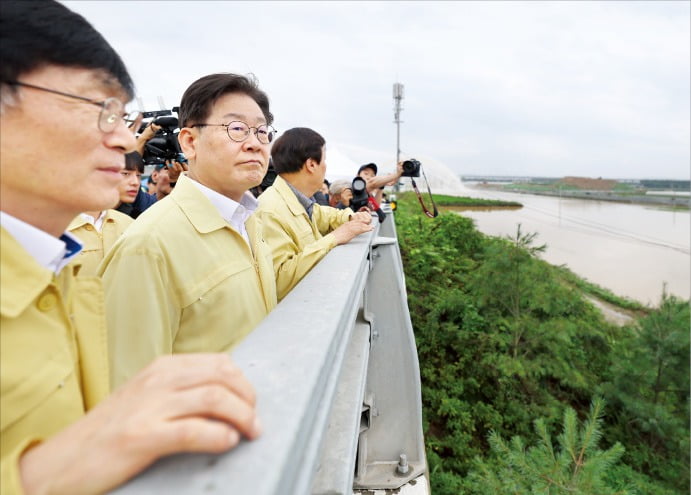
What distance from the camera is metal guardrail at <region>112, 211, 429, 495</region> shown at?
0.46 metres

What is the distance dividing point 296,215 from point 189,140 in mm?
822

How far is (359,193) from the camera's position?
402 centimetres

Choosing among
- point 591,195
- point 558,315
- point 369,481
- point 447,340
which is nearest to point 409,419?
point 369,481

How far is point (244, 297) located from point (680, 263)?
27.3m

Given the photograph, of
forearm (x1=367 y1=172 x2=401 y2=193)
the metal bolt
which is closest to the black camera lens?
forearm (x1=367 y1=172 x2=401 y2=193)

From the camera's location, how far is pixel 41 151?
0.74 m

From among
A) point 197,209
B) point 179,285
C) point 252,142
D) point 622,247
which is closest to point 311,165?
point 252,142

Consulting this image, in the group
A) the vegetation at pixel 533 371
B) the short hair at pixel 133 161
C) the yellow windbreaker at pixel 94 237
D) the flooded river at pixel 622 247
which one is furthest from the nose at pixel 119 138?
the flooded river at pixel 622 247

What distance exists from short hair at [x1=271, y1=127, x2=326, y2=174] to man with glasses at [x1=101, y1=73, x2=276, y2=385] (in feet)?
2.66

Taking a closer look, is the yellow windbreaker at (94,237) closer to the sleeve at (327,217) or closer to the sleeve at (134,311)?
the sleeve at (134,311)

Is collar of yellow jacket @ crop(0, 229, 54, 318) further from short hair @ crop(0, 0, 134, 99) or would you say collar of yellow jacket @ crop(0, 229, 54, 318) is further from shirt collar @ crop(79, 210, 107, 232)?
shirt collar @ crop(79, 210, 107, 232)

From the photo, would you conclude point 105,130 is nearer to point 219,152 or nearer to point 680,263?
point 219,152

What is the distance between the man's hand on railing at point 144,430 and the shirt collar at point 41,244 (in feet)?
1.33

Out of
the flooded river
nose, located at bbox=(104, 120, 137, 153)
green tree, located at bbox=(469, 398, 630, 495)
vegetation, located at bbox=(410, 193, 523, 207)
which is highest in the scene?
nose, located at bbox=(104, 120, 137, 153)
